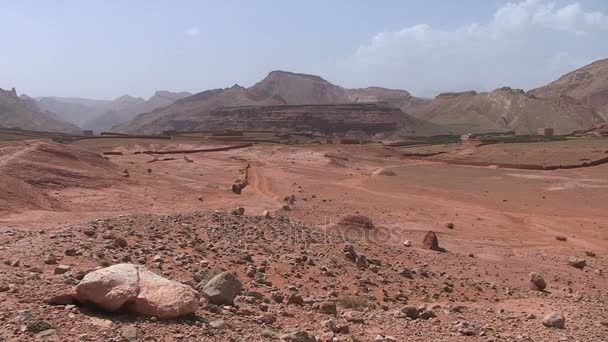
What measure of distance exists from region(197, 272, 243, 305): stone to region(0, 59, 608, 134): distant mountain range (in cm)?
9807

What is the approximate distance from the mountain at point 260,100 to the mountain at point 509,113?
1030 inches

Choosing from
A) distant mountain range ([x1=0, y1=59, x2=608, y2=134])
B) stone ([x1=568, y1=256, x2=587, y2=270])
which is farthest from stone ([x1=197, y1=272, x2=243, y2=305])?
distant mountain range ([x1=0, y1=59, x2=608, y2=134])

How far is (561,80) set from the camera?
184875 millimetres

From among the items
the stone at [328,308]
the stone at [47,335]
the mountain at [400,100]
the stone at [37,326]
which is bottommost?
the stone at [328,308]

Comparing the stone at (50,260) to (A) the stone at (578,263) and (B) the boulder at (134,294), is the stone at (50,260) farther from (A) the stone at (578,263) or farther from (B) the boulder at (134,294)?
(A) the stone at (578,263)

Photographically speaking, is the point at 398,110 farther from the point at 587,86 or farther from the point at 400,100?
the point at 587,86

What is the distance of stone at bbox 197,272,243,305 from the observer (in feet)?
25.1

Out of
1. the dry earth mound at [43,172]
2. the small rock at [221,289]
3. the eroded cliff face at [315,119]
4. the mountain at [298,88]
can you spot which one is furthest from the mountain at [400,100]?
the small rock at [221,289]

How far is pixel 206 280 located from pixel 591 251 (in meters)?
14.1

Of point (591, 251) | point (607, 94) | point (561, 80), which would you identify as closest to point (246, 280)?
point (591, 251)

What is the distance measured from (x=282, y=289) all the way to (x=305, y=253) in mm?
2573

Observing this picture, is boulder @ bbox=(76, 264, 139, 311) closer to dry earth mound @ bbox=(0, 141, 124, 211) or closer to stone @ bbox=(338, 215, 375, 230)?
dry earth mound @ bbox=(0, 141, 124, 211)

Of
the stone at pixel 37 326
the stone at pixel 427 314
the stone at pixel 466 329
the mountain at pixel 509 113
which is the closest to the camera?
the stone at pixel 37 326

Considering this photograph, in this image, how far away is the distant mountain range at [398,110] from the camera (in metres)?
111
